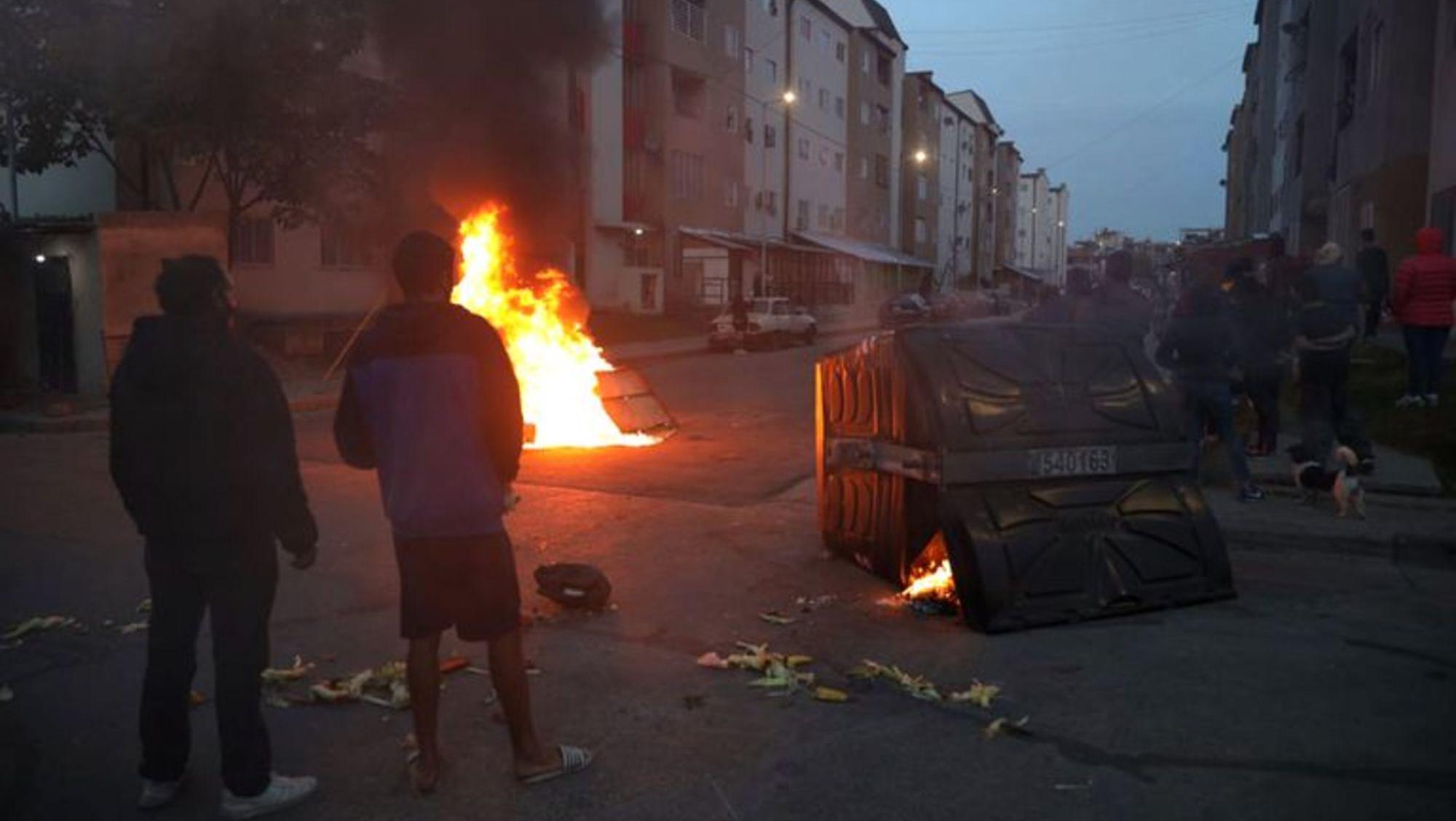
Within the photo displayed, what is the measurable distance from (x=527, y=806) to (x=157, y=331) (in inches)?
68.8

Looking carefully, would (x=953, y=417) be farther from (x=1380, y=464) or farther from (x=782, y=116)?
(x=782, y=116)

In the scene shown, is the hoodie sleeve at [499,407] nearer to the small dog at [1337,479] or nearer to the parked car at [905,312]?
the small dog at [1337,479]

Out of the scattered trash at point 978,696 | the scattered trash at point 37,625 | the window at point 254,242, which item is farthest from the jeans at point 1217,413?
the window at point 254,242

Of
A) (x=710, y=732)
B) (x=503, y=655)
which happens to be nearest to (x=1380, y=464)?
(x=710, y=732)

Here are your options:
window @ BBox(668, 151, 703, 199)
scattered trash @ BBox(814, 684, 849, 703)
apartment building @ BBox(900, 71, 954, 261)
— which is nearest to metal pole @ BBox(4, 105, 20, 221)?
scattered trash @ BBox(814, 684, 849, 703)

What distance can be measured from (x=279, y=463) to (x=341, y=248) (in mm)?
20688

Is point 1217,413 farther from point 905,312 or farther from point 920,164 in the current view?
point 920,164

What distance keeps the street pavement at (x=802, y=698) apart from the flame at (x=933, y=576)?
0.59 ft

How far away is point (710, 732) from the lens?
4.13 meters

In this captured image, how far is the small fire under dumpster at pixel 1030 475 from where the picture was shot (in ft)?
17.4

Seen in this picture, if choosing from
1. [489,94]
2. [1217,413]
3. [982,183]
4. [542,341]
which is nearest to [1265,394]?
[1217,413]

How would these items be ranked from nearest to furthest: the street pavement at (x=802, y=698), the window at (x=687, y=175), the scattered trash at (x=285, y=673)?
the street pavement at (x=802, y=698) → the scattered trash at (x=285, y=673) → the window at (x=687, y=175)

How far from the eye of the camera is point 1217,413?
7.83m

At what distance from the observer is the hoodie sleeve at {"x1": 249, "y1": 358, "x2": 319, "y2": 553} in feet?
11.3
